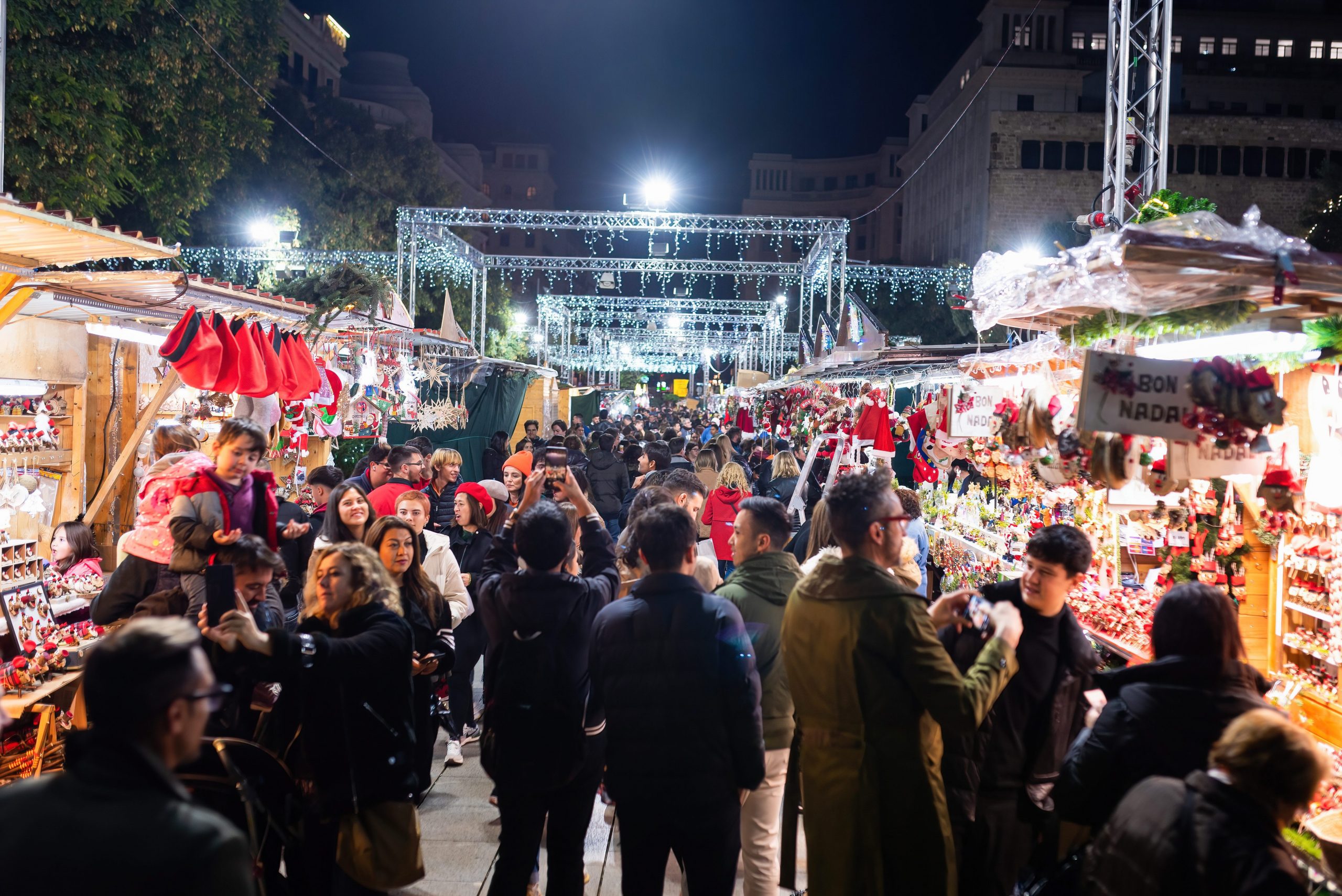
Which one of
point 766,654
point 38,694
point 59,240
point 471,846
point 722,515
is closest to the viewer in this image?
point 766,654

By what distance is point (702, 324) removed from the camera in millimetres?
51656

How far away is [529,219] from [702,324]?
28.9 metres

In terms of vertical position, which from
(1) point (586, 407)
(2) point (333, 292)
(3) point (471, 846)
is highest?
(2) point (333, 292)

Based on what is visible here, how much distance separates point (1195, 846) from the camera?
A: 1980 millimetres

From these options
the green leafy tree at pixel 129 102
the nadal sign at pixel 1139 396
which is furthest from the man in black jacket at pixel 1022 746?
the green leafy tree at pixel 129 102

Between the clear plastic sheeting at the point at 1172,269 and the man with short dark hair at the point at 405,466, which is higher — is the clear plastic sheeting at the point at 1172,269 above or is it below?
above

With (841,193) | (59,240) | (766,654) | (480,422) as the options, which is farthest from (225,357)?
(841,193)

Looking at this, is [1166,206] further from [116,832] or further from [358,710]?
[116,832]

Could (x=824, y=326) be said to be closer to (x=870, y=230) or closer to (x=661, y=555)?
(x=661, y=555)

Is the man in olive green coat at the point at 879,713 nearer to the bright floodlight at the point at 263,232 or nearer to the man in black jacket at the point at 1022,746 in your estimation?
the man in black jacket at the point at 1022,746

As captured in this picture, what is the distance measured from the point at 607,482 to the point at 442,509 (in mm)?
2840

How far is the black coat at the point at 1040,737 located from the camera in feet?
10.1

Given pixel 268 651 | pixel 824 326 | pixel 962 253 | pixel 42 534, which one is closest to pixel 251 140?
pixel 824 326

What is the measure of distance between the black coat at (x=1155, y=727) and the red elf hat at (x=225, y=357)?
18.1 feet
